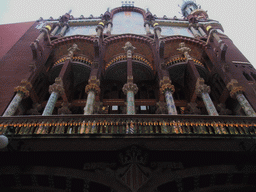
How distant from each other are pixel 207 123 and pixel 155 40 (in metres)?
8.86

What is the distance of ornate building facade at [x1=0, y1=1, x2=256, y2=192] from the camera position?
24.3 feet

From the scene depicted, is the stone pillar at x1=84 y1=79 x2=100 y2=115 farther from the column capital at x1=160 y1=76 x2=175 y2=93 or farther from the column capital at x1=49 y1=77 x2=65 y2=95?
the column capital at x1=160 y1=76 x2=175 y2=93

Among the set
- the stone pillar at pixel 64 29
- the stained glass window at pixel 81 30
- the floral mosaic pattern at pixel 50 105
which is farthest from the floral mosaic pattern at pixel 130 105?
the stained glass window at pixel 81 30

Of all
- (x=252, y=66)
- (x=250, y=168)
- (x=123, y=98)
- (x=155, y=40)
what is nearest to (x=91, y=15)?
(x=155, y=40)

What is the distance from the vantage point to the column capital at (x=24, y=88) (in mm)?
12117

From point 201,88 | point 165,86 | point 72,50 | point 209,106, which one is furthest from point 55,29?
point 209,106

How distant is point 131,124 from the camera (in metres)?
8.36

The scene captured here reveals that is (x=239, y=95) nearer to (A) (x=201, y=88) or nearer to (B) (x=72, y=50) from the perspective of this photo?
(A) (x=201, y=88)

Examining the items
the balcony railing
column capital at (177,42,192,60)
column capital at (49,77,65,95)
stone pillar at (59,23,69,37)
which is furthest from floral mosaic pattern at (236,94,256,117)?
stone pillar at (59,23,69,37)

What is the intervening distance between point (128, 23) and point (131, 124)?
14892mm

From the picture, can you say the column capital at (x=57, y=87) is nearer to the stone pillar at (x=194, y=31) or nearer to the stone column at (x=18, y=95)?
Answer: the stone column at (x=18, y=95)

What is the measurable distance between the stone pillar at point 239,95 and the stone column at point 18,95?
11.1m

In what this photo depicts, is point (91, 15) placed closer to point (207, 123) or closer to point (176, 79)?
point (176, 79)

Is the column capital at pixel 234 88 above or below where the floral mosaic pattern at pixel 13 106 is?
above
